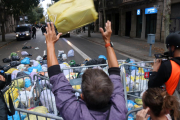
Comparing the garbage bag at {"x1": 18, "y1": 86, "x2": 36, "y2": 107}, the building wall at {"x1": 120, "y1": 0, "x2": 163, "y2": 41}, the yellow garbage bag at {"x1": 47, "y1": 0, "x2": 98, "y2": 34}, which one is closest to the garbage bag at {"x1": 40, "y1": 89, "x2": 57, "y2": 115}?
the garbage bag at {"x1": 18, "y1": 86, "x2": 36, "y2": 107}

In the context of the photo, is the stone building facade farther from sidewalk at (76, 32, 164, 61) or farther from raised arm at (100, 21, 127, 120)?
raised arm at (100, 21, 127, 120)

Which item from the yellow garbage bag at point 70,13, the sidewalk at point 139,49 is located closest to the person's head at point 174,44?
→ the yellow garbage bag at point 70,13

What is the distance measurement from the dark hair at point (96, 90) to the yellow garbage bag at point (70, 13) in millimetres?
869

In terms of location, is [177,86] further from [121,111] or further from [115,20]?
[115,20]

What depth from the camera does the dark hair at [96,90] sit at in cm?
127

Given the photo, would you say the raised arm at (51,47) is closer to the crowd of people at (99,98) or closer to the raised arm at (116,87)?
the crowd of people at (99,98)

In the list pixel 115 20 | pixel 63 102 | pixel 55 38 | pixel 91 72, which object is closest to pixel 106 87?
pixel 91 72

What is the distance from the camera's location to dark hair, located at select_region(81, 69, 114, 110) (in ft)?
4.16

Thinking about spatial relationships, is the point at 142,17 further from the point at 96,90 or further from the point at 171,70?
the point at 96,90

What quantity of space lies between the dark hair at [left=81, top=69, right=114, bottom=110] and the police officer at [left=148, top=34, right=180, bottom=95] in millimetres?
1120

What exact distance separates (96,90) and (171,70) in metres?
1.28

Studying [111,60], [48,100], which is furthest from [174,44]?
[48,100]

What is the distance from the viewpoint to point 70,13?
6.36ft

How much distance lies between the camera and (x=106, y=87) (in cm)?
129
